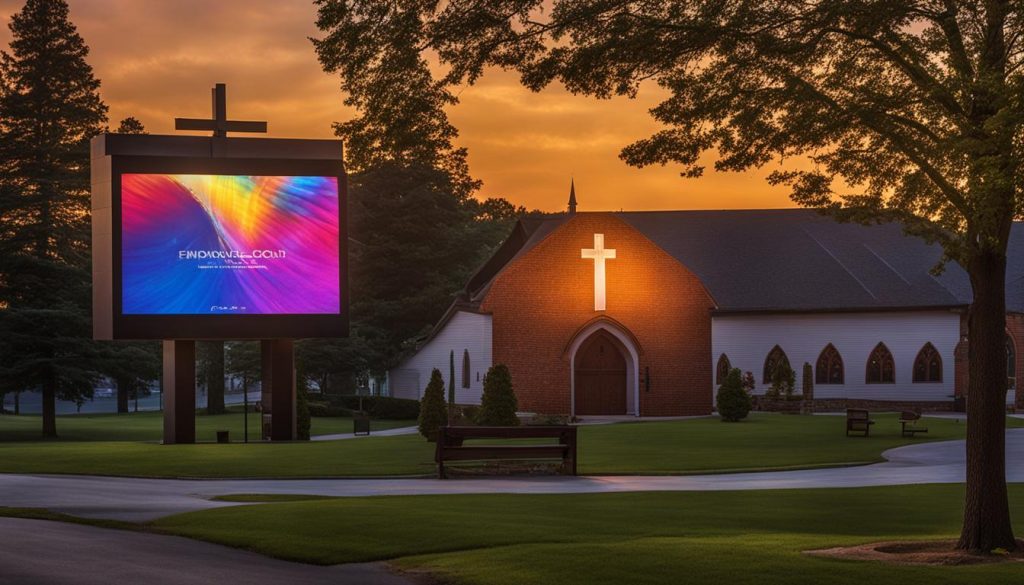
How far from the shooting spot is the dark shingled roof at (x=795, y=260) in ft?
209

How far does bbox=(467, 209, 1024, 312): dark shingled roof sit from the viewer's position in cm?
6356

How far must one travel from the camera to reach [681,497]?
22422 millimetres

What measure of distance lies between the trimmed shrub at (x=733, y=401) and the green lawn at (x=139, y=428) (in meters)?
14.7

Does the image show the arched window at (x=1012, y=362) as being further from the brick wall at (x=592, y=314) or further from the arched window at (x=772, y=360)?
the brick wall at (x=592, y=314)

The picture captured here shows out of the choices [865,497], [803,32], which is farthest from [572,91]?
[865,497]

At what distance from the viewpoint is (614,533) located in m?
17.3

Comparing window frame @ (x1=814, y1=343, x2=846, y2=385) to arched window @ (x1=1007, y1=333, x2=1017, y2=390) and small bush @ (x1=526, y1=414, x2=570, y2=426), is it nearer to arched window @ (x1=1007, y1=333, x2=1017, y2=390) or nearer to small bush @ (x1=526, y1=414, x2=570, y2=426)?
arched window @ (x1=1007, y1=333, x2=1017, y2=390)

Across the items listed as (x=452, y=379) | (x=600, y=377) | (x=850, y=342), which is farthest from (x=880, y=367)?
(x=452, y=379)

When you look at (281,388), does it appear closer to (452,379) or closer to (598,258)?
(598,258)

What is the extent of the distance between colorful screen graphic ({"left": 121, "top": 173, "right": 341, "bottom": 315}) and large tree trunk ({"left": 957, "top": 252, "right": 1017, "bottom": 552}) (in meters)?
27.8

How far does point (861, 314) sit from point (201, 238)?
1347 inches

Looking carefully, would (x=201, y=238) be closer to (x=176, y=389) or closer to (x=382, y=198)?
(x=176, y=389)

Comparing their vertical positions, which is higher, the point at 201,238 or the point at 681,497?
the point at 201,238

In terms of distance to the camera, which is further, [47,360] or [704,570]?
[47,360]
